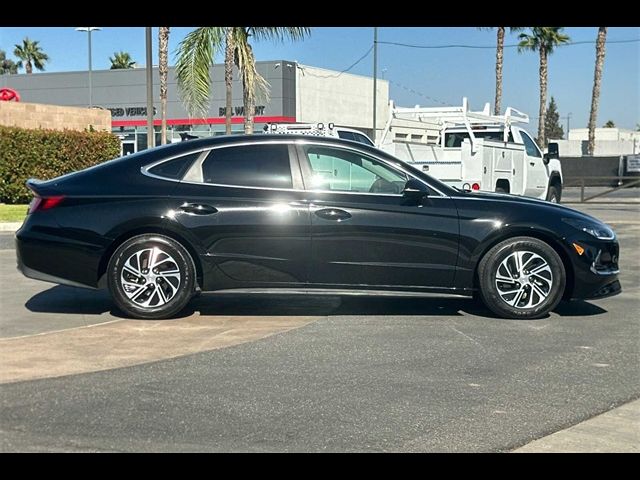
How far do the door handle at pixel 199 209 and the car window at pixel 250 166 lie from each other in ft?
0.94

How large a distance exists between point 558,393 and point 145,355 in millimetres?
2939

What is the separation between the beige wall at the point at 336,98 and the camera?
152 ft

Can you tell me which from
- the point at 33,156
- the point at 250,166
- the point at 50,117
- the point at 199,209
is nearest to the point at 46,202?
the point at 199,209

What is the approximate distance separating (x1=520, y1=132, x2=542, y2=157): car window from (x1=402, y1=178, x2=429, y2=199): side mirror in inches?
473

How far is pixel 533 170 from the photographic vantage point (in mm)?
18531

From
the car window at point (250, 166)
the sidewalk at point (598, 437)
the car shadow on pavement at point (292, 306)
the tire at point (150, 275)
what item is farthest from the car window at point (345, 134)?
the sidewalk at point (598, 437)

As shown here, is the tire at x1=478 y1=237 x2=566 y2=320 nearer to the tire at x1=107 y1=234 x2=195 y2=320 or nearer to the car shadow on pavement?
the car shadow on pavement

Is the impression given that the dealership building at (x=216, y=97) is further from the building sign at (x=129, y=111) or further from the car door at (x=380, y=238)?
the car door at (x=380, y=238)

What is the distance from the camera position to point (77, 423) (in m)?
4.33

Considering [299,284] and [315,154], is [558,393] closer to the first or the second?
[299,284]

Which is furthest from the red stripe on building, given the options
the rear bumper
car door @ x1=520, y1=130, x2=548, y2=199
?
the rear bumper
